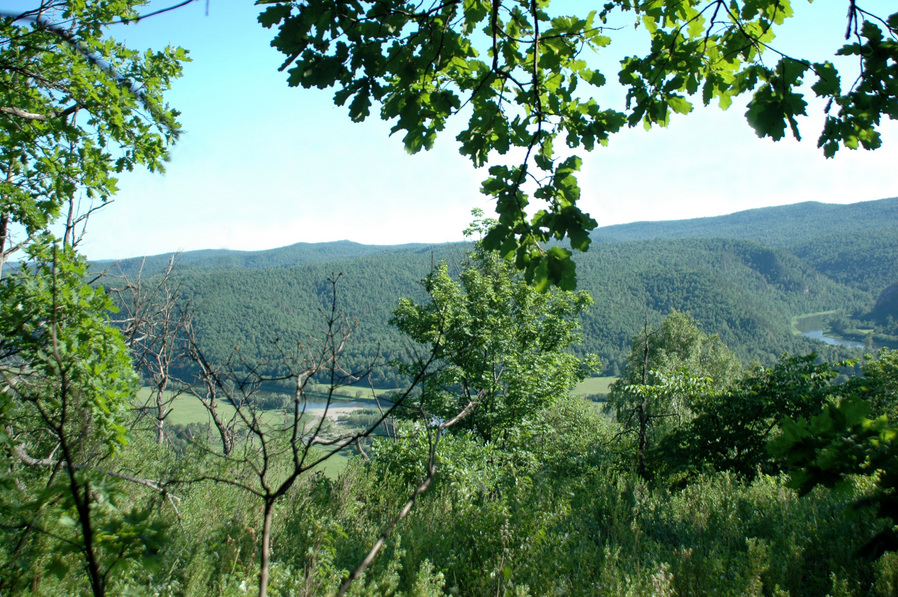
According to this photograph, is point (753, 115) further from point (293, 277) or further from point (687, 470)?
point (293, 277)

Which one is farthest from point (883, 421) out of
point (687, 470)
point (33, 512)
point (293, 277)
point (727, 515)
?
point (293, 277)

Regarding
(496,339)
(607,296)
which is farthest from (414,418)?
(607,296)

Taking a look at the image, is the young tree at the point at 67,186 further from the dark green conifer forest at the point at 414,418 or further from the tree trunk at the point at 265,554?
the tree trunk at the point at 265,554

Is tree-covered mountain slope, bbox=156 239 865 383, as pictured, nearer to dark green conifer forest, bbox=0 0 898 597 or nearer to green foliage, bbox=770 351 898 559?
dark green conifer forest, bbox=0 0 898 597

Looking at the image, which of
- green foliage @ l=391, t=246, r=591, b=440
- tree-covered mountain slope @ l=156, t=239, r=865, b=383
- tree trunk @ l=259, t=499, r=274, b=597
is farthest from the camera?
tree-covered mountain slope @ l=156, t=239, r=865, b=383

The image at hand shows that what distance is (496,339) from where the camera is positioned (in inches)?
472

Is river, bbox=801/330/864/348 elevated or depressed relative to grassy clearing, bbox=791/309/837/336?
depressed

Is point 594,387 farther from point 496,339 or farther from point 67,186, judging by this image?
point 67,186

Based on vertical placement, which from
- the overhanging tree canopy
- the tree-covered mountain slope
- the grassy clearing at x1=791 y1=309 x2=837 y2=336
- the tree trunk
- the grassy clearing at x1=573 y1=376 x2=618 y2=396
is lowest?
the grassy clearing at x1=791 y1=309 x2=837 y2=336

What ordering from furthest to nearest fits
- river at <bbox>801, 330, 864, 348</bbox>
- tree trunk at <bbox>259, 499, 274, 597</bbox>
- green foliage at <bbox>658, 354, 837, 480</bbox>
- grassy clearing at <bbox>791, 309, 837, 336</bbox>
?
grassy clearing at <bbox>791, 309, 837, 336</bbox> → river at <bbox>801, 330, 864, 348</bbox> → green foliage at <bbox>658, 354, 837, 480</bbox> → tree trunk at <bbox>259, 499, 274, 597</bbox>

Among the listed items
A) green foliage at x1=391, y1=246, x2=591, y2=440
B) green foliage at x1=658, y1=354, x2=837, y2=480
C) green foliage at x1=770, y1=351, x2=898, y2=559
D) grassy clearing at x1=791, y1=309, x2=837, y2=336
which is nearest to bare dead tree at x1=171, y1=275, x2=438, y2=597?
→ green foliage at x1=770, y1=351, x2=898, y2=559

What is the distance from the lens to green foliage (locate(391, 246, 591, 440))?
1188 cm

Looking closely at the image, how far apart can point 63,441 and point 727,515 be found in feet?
17.9

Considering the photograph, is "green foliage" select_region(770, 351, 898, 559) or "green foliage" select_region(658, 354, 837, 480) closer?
"green foliage" select_region(770, 351, 898, 559)
